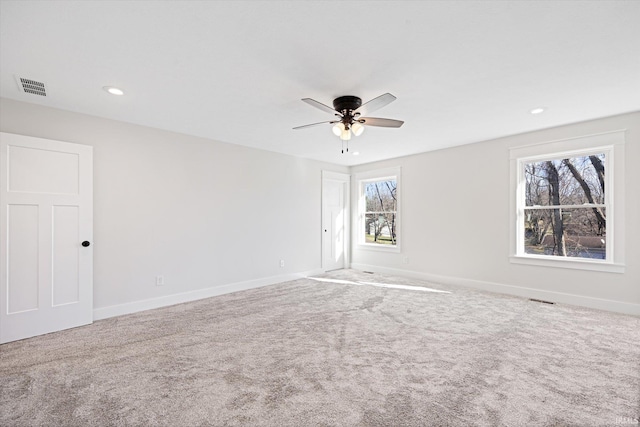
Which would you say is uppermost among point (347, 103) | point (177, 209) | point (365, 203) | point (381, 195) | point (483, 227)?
point (347, 103)

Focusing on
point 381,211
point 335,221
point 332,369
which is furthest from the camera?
point 335,221

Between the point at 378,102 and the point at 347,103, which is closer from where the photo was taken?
the point at 378,102

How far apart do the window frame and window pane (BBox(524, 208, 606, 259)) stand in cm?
217

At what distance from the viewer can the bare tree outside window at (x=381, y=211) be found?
20.8 ft

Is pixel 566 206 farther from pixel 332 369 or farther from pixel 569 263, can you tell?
pixel 332 369

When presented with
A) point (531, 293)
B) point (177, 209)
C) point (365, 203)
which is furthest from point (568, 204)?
point (177, 209)

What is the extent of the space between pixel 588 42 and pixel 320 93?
2.13 metres

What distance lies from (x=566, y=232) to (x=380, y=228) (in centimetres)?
322

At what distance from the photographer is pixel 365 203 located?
22.7 feet

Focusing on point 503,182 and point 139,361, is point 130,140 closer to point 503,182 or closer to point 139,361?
point 139,361

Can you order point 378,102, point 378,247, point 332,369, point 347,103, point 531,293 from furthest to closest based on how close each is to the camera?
point 378,247, point 531,293, point 347,103, point 378,102, point 332,369

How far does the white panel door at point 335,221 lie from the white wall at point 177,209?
2.14 feet

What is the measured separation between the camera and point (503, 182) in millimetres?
4625

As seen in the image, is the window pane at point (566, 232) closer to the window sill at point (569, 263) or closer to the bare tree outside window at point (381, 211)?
the window sill at point (569, 263)
